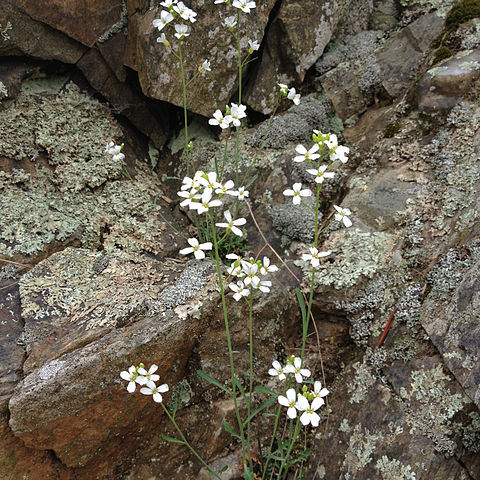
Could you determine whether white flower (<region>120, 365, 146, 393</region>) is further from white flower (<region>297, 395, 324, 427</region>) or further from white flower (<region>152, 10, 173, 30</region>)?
white flower (<region>152, 10, 173, 30</region>)

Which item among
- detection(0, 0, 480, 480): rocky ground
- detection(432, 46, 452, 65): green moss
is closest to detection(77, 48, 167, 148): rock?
detection(0, 0, 480, 480): rocky ground

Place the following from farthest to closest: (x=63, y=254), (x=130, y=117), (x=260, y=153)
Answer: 1. (x=130, y=117)
2. (x=260, y=153)
3. (x=63, y=254)

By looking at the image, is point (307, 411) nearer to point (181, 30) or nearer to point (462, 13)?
Result: point (181, 30)

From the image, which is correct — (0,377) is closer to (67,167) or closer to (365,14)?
(67,167)

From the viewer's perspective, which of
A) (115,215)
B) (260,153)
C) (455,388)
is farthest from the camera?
(260,153)

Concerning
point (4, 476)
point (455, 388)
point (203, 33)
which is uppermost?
point (203, 33)

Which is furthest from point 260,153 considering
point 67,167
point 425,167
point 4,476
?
point 4,476

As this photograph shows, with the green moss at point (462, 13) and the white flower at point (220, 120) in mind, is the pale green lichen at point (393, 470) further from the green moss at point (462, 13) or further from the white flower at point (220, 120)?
the green moss at point (462, 13)
